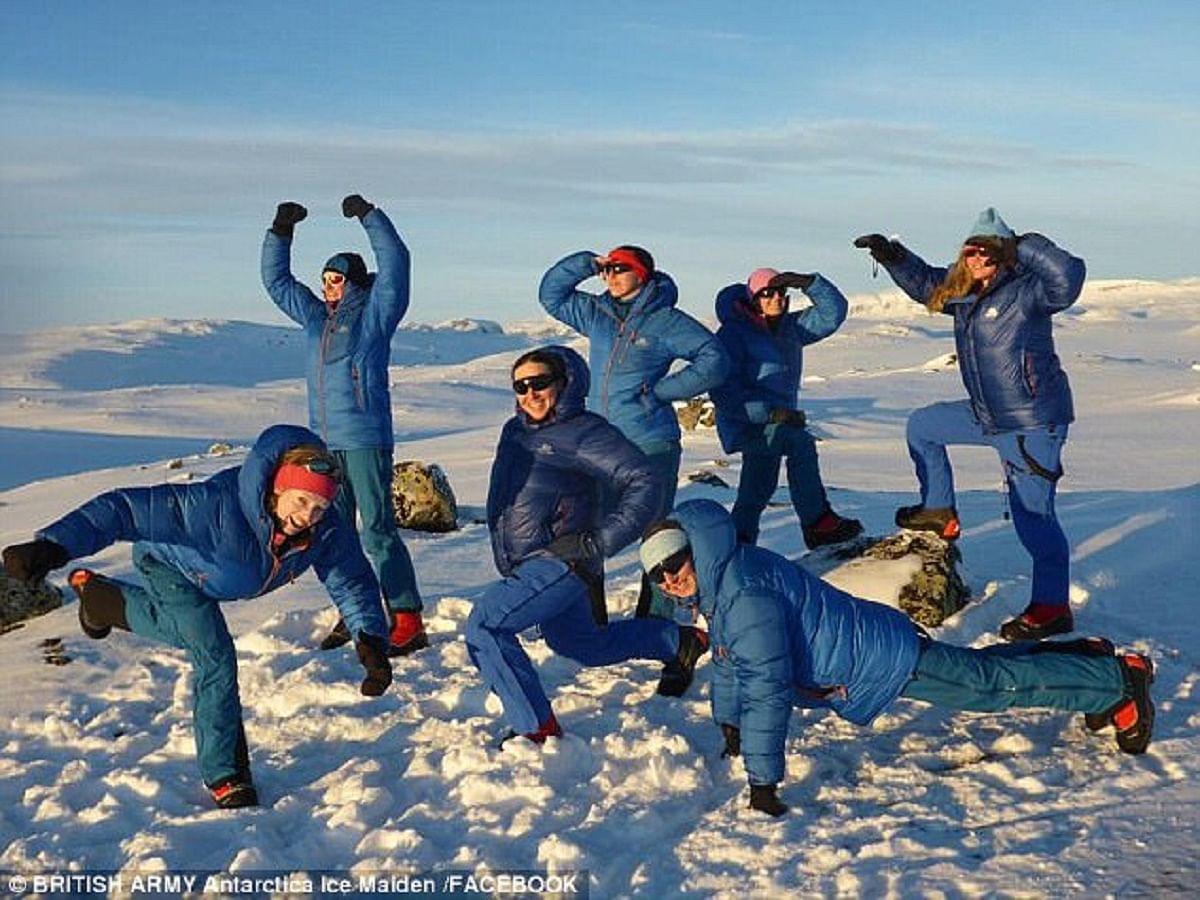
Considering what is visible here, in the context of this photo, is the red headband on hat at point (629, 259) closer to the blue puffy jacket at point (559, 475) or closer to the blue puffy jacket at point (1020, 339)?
the blue puffy jacket at point (559, 475)

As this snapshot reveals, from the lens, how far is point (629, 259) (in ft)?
21.2

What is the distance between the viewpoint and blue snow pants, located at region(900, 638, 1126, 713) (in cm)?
473

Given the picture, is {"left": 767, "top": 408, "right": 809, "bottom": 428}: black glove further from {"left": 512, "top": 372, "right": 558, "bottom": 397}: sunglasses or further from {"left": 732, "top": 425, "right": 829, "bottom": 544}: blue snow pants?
{"left": 512, "top": 372, "right": 558, "bottom": 397}: sunglasses

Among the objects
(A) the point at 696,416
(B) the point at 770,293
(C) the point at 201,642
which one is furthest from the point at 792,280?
(A) the point at 696,416

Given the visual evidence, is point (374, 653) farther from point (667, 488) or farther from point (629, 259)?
point (629, 259)

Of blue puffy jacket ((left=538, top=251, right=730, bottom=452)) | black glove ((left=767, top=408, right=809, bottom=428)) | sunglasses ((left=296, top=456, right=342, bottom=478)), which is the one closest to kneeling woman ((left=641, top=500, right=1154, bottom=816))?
sunglasses ((left=296, top=456, right=342, bottom=478))

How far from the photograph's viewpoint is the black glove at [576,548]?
5141 mm

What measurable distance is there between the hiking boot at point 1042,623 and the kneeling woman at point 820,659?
134 cm

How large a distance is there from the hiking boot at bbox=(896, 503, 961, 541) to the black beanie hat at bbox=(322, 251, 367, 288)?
3.21 meters

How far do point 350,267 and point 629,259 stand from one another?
1.48 meters

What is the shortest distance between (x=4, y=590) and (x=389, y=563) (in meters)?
2.76

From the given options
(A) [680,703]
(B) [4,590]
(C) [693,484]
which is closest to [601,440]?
(A) [680,703]

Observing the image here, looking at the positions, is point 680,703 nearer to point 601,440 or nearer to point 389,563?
point 601,440

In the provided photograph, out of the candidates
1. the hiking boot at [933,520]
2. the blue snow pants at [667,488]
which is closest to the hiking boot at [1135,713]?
the hiking boot at [933,520]
